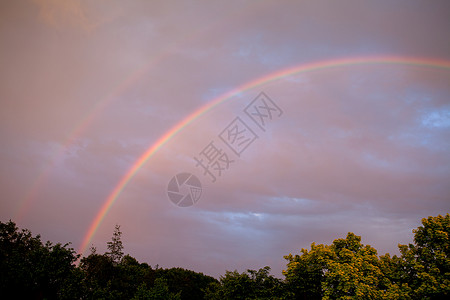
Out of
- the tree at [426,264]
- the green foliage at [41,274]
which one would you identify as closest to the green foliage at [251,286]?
the tree at [426,264]

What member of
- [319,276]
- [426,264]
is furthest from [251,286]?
[426,264]

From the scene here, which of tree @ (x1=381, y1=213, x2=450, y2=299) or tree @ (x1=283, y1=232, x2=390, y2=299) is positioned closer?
tree @ (x1=381, y1=213, x2=450, y2=299)

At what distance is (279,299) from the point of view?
107 ft

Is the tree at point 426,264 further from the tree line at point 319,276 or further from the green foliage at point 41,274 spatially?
the green foliage at point 41,274

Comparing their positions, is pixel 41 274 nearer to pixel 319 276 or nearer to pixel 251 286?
pixel 251 286

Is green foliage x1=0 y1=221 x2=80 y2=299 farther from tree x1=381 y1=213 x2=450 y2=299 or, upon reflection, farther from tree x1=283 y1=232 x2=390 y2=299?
→ tree x1=381 y1=213 x2=450 y2=299

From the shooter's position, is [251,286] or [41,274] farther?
[251,286]

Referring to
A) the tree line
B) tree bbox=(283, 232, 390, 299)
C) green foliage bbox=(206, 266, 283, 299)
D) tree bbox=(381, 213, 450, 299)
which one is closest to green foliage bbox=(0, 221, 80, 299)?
the tree line

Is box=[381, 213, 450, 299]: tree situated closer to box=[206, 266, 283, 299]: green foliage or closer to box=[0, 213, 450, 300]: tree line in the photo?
box=[0, 213, 450, 300]: tree line

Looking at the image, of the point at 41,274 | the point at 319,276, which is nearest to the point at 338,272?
the point at 319,276

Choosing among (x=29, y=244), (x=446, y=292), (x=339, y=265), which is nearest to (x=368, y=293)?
(x=339, y=265)

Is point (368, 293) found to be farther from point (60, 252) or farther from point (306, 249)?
point (60, 252)

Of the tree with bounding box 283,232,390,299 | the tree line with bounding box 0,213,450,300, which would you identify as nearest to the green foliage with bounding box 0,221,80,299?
the tree line with bounding box 0,213,450,300

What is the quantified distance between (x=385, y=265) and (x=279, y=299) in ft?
39.6
